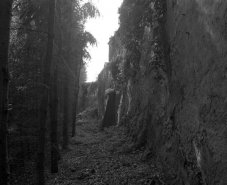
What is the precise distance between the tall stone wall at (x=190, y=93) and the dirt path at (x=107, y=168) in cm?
71

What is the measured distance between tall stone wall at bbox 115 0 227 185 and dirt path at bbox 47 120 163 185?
71cm

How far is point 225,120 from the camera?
403 cm

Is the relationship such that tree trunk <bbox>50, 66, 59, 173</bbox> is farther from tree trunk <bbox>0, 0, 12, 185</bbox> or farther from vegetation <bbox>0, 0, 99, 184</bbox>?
tree trunk <bbox>0, 0, 12, 185</bbox>

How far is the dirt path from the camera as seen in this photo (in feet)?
25.0

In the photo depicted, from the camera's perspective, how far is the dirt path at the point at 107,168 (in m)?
7.61

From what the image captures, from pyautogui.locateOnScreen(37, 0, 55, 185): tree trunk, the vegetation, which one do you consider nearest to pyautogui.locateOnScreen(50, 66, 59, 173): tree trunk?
the vegetation

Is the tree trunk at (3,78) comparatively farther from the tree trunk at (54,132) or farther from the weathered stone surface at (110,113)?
the weathered stone surface at (110,113)

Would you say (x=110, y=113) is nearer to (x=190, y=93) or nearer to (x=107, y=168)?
(x=107, y=168)

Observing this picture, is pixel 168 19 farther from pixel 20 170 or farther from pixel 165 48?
pixel 20 170

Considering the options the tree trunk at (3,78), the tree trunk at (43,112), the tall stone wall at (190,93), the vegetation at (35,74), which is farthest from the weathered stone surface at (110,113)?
the tree trunk at (3,78)

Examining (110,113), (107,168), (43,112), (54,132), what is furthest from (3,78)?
(110,113)

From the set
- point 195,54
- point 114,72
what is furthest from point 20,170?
point 114,72

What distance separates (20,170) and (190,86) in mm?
8233

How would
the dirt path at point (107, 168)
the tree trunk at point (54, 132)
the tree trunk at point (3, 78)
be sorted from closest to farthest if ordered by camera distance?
the tree trunk at point (3, 78) → the dirt path at point (107, 168) → the tree trunk at point (54, 132)
